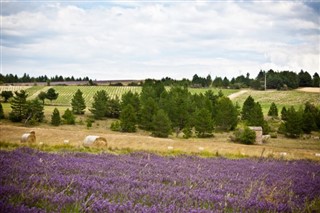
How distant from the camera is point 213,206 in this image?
7379mm

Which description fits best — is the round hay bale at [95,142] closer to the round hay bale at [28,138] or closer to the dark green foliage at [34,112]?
the round hay bale at [28,138]

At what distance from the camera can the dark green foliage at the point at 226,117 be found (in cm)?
9419

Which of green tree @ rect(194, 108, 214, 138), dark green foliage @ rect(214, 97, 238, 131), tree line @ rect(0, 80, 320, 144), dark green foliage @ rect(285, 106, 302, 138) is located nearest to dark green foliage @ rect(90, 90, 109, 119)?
tree line @ rect(0, 80, 320, 144)

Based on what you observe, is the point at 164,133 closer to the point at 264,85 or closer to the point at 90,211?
the point at 90,211

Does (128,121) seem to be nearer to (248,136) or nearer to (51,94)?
(248,136)

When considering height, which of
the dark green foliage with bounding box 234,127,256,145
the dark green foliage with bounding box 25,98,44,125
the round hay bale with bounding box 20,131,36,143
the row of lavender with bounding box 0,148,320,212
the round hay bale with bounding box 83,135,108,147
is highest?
the row of lavender with bounding box 0,148,320,212

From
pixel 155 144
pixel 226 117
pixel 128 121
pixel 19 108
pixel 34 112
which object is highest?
pixel 19 108

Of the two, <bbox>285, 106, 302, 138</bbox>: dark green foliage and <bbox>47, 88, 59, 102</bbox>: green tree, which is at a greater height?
<bbox>47, 88, 59, 102</bbox>: green tree

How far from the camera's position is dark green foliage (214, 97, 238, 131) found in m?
94.2

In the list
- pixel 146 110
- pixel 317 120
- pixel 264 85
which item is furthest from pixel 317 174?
pixel 264 85

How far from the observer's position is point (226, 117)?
94.4m

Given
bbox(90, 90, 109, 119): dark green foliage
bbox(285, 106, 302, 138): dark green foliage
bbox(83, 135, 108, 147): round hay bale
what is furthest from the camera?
bbox(90, 90, 109, 119): dark green foliage

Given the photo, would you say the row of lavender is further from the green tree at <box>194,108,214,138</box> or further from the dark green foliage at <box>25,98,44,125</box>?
the dark green foliage at <box>25,98,44,125</box>

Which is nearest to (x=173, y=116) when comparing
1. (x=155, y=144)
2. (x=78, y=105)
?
(x=78, y=105)
